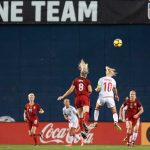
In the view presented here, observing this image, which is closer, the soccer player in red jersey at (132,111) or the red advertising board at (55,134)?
the soccer player in red jersey at (132,111)

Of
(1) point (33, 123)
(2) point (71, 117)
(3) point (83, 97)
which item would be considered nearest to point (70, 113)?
(2) point (71, 117)

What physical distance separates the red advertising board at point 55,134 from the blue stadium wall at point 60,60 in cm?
71

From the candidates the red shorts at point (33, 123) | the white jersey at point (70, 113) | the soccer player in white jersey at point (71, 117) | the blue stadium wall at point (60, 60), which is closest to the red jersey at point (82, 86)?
the soccer player in white jersey at point (71, 117)

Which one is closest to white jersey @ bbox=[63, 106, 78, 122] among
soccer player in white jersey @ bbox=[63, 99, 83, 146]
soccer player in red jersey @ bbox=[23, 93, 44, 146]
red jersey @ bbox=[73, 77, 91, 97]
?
soccer player in white jersey @ bbox=[63, 99, 83, 146]

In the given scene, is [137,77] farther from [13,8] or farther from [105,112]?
[13,8]

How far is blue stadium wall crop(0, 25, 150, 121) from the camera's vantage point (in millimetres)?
26688

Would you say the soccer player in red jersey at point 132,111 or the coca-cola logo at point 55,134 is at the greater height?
the soccer player in red jersey at point 132,111

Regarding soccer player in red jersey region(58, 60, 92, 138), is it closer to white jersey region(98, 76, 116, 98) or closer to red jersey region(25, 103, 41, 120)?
white jersey region(98, 76, 116, 98)

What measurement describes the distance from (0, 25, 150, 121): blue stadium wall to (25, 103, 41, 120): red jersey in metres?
2.05

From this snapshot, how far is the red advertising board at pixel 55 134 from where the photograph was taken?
25.9m

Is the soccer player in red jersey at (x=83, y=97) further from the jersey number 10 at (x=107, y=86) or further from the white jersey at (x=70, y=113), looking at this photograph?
the white jersey at (x=70, y=113)

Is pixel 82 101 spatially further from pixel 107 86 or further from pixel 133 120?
pixel 133 120

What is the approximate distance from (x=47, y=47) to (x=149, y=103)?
453 cm

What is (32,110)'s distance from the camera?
24.8 metres
